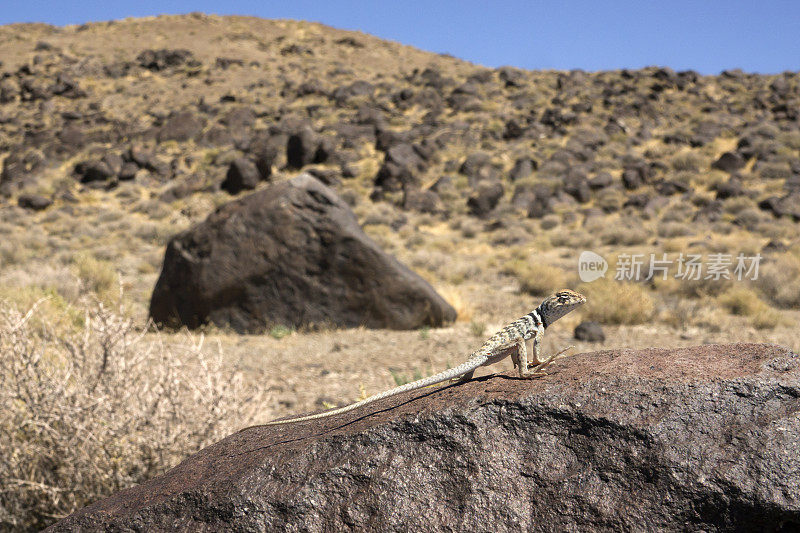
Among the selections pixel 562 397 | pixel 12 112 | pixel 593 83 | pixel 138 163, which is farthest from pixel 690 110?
pixel 12 112

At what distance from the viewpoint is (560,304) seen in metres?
2.78

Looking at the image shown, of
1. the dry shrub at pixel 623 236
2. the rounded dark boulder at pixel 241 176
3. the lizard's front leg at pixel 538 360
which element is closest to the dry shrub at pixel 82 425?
the lizard's front leg at pixel 538 360

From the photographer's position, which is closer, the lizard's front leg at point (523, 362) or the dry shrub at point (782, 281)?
the lizard's front leg at point (523, 362)

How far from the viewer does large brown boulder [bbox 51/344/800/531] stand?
74.4 inches

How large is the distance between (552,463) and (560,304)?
894 mm

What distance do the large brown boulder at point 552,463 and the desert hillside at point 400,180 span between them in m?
2.10

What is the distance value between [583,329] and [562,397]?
7824 millimetres

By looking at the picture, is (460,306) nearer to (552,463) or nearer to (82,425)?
(82,425)

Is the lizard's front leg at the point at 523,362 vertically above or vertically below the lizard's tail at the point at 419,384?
above

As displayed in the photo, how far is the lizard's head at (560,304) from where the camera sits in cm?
277

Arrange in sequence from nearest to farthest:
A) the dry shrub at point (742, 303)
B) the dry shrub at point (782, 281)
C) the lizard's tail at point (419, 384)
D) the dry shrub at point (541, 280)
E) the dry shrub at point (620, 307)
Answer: the lizard's tail at point (419, 384) < the dry shrub at point (620, 307) < the dry shrub at point (742, 303) < the dry shrub at point (782, 281) < the dry shrub at point (541, 280)

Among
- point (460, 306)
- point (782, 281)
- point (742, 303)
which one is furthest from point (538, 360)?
point (782, 281)

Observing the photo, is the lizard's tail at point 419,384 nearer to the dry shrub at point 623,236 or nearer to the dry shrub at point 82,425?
the dry shrub at point 82,425

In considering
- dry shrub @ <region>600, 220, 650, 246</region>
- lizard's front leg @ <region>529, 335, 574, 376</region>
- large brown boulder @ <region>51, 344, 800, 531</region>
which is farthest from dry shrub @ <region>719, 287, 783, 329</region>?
lizard's front leg @ <region>529, 335, 574, 376</region>
